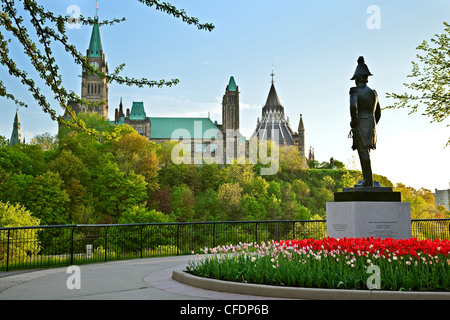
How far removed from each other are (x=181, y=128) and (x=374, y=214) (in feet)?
388

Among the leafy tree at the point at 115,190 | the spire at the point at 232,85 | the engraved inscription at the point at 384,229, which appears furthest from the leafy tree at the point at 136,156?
the spire at the point at 232,85

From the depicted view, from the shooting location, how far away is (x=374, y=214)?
36.4 feet

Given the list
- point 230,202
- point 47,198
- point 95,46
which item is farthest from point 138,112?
point 47,198

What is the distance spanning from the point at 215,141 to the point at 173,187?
47053 millimetres

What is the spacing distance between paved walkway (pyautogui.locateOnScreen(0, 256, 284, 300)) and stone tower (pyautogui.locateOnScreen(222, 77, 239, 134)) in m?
115

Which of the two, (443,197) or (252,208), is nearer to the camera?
(252,208)

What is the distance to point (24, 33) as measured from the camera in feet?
22.6

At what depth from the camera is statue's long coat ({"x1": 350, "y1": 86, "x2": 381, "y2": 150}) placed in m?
11.8

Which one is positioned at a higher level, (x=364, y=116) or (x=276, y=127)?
(x=276, y=127)

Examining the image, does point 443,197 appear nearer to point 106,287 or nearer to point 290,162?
point 290,162

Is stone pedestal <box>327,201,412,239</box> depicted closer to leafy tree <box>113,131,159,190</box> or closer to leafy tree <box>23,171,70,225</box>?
leafy tree <box>23,171,70,225</box>

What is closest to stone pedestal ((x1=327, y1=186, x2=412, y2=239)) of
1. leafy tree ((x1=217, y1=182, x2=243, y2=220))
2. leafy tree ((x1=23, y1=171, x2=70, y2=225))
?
leafy tree ((x1=23, y1=171, x2=70, y2=225))

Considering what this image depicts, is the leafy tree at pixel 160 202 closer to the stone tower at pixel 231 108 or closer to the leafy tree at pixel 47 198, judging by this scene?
the leafy tree at pixel 47 198

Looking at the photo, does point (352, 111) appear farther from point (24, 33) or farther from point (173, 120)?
point (173, 120)
